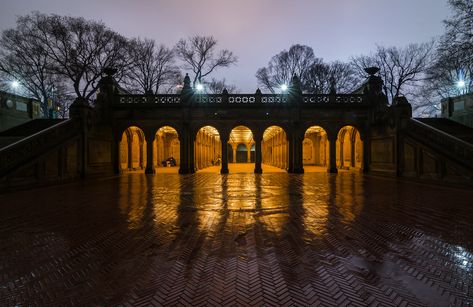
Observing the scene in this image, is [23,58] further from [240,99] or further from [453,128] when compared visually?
→ [453,128]

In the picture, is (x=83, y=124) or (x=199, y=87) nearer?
(x=83, y=124)

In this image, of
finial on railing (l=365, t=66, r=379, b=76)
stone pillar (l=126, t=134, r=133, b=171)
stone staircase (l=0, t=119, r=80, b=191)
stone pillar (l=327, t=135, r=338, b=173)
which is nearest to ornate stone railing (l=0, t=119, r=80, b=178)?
stone staircase (l=0, t=119, r=80, b=191)

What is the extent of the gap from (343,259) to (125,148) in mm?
27856

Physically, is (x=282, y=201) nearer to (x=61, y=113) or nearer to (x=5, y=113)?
(x=5, y=113)

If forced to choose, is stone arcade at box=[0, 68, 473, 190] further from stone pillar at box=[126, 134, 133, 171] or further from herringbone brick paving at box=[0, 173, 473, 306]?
herringbone brick paving at box=[0, 173, 473, 306]

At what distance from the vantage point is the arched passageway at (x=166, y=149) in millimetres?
36656

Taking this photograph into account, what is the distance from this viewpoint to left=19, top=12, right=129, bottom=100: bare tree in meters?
27.4

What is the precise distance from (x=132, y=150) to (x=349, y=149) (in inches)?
974

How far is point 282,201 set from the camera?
32.4 ft

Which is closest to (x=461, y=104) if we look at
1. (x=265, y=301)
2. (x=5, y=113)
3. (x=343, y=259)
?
(x=343, y=259)

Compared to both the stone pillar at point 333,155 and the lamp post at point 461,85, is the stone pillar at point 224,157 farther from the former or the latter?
the lamp post at point 461,85

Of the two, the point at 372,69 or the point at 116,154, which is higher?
the point at 372,69

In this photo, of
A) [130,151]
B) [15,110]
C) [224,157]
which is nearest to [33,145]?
[15,110]

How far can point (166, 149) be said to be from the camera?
40531 millimetres
